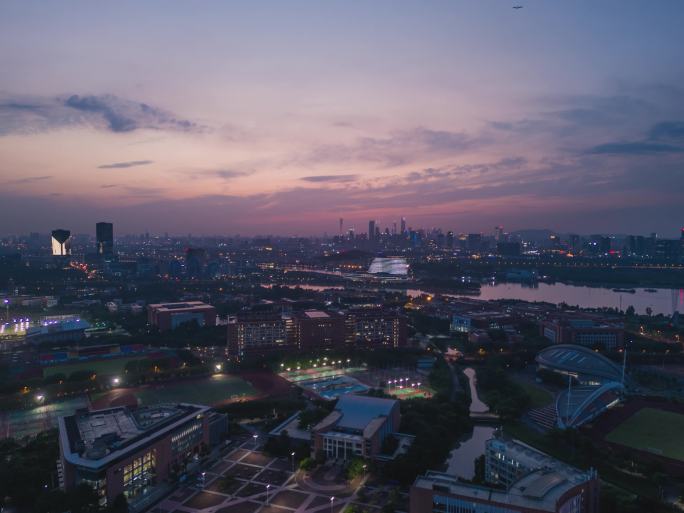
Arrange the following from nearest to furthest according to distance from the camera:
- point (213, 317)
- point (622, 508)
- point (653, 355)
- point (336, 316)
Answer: point (622, 508)
point (653, 355)
point (336, 316)
point (213, 317)

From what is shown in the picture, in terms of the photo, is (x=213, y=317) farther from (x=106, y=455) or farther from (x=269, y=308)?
(x=106, y=455)

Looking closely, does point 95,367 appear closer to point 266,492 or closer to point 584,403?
point 266,492

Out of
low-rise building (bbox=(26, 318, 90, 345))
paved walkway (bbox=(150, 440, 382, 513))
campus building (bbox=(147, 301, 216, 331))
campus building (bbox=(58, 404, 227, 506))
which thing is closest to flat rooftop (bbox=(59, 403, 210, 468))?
campus building (bbox=(58, 404, 227, 506))

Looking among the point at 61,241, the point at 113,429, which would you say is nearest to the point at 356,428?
the point at 113,429

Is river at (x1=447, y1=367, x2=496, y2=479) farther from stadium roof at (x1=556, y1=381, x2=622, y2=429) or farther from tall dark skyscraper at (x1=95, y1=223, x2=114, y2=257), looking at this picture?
tall dark skyscraper at (x1=95, y1=223, x2=114, y2=257)

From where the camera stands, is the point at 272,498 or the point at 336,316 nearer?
the point at 272,498

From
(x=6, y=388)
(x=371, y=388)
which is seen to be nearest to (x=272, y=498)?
(x=371, y=388)

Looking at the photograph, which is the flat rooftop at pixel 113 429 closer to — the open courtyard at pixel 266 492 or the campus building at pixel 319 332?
the open courtyard at pixel 266 492

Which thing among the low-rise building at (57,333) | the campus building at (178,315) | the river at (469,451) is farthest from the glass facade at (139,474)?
the campus building at (178,315)
